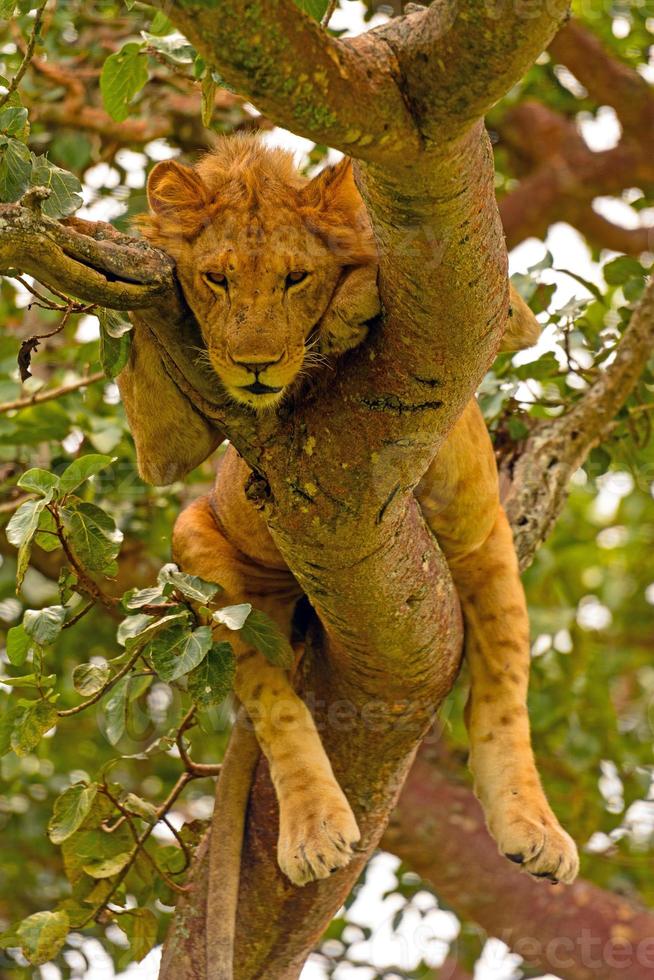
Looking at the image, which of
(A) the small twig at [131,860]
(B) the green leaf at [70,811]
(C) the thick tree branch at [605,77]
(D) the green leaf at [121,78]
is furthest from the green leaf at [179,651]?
(C) the thick tree branch at [605,77]

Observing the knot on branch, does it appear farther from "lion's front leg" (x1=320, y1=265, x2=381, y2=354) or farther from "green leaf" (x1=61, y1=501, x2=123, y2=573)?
"green leaf" (x1=61, y1=501, x2=123, y2=573)

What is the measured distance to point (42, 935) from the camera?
3.21m

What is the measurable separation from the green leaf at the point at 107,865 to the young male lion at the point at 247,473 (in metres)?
0.44

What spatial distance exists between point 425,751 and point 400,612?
305 centimetres

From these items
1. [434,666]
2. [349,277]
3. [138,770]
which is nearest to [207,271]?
[349,277]

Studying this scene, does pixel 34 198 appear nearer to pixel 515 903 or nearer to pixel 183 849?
pixel 183 849

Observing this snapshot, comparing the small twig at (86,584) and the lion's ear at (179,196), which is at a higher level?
the lion's ear at (179,196)

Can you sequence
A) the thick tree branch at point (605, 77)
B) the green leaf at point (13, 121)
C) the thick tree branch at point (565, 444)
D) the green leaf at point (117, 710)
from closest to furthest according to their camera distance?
the green leaf at point (13, 121)
the green leaf at point (117, 710)
the thick tree branch at point (565, 444)
the thick tree branch at point (605, 77)

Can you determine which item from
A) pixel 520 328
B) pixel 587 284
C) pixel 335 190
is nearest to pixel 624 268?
pixel 587 284

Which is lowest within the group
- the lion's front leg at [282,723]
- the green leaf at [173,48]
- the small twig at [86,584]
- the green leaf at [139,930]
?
the green leaf at [139,930]

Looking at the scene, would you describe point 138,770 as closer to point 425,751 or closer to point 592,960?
point 425,751

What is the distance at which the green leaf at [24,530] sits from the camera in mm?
2771

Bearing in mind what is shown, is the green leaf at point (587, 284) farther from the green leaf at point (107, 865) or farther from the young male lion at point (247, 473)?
the green leaf at point (107, 865)

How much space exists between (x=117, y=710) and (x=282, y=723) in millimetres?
471
